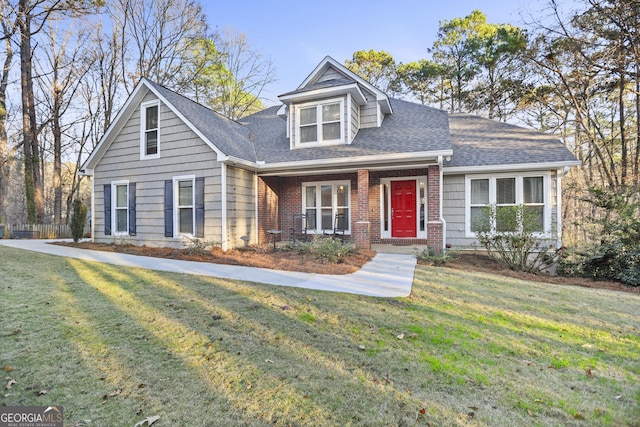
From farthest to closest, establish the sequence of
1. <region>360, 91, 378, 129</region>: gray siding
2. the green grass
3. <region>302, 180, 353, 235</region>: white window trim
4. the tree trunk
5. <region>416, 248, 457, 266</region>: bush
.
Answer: the tree trunk → <region>302, 180, 353, 235</region>: white window trim → <region>360, 91, 378, 129</region>: gray siding → <region>416, 248, 457, 266</region>: bush → the green grass

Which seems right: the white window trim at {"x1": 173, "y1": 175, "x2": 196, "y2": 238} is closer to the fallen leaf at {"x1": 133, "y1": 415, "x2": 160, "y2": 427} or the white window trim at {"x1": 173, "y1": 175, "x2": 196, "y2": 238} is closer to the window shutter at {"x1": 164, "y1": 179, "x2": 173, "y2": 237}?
the window shutter at {"x1": 164, "y1": 179, "x2": 173, "y2": 237}

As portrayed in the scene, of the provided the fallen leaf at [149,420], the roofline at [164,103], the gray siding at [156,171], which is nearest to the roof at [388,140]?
the roofline at [164,103]

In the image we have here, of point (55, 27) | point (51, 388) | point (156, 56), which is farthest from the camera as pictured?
point (156, 56)

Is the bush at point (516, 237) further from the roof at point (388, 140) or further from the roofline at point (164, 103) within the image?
the roofline at point (164, 103)

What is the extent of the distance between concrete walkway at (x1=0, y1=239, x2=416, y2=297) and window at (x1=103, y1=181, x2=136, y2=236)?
7.31ft

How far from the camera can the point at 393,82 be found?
21.6 metres

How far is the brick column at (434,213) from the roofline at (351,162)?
46 centimetres

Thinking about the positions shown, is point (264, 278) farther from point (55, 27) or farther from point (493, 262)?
point (55, 27)

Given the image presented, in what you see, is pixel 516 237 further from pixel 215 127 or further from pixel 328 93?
pixel 215 127

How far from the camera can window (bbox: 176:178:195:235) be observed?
32.0ft

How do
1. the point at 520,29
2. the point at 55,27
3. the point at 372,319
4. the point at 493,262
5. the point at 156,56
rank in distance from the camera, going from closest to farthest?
the point at 372,319 < the point at 493,262 < the point at 520,29 < the point at 55,27 < the point at 156,56

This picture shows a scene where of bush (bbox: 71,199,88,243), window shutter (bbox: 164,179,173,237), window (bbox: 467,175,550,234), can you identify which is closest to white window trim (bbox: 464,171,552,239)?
window (bbox: 467,175,550,234)

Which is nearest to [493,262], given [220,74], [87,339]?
[87,339]

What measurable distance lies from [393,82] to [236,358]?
22.0 metres
